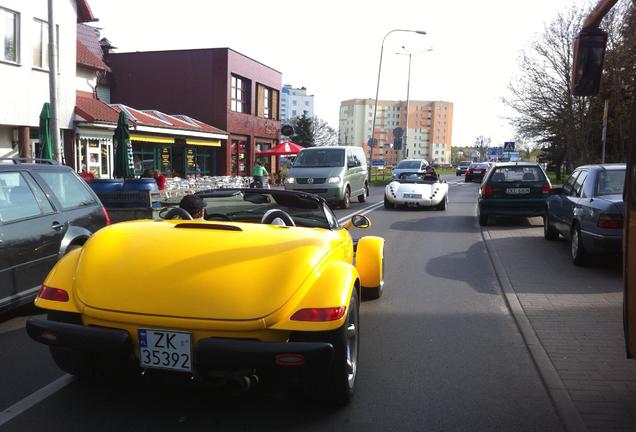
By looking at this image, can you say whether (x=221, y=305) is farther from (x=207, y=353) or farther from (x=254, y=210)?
(x=254, y=210)

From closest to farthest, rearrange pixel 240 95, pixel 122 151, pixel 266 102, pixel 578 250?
pixel 578 250 → pixel 122 151 → pixel 240 95 → pixel 266 102

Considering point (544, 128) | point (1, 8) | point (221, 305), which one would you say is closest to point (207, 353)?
point (221, 305)

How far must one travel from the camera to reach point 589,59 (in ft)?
14.5

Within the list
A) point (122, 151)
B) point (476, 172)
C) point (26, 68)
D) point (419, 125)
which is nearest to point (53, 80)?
point (122, 151)

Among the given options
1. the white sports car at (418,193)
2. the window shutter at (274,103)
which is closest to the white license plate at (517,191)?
the white sports car at (418,193)

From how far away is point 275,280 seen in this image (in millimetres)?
3436

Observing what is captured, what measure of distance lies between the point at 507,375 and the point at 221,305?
7.69ft

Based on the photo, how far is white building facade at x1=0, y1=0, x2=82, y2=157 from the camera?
1828 cm

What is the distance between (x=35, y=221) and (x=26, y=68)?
1544 cm

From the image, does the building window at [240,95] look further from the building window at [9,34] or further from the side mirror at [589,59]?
the side mirror at [589,59]

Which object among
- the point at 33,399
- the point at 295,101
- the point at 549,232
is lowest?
the point at 33,399

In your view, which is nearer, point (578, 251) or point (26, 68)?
point (578, 251)

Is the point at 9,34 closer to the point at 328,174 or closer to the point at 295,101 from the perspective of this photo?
the point at 328,174

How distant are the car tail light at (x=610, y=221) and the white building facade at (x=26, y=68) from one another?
16.5m
